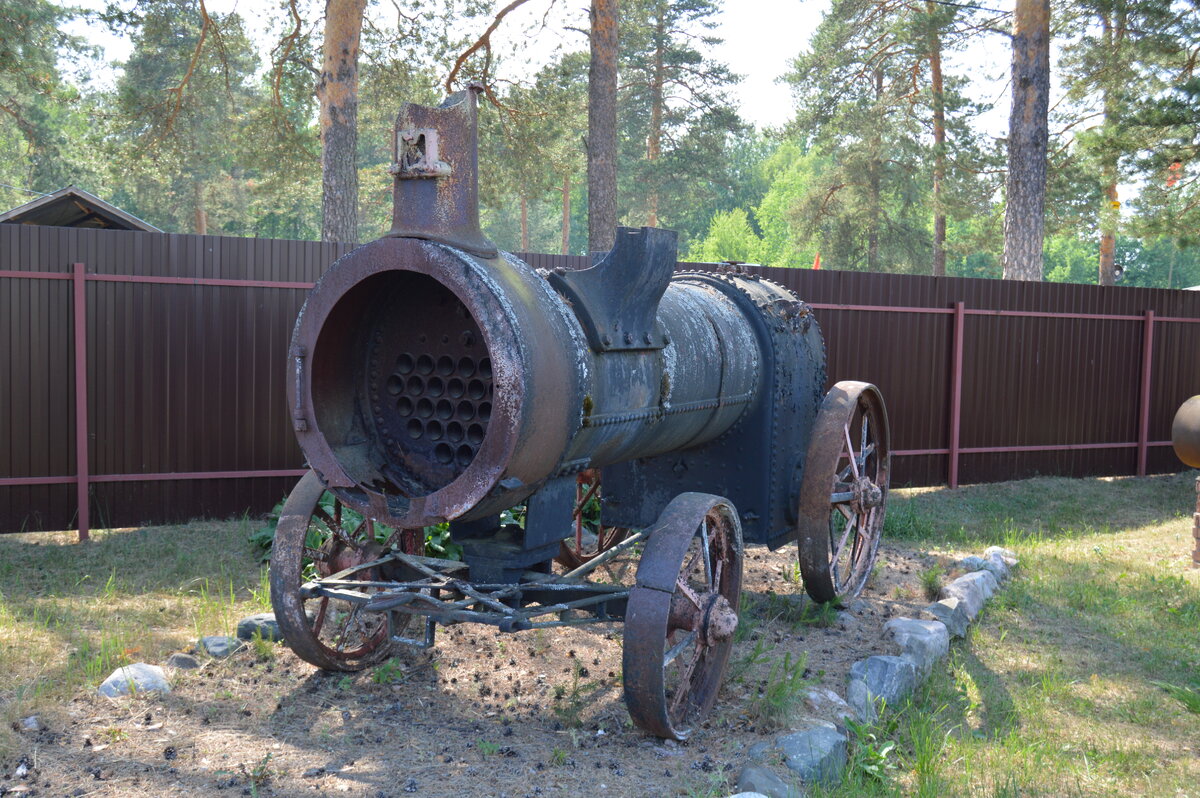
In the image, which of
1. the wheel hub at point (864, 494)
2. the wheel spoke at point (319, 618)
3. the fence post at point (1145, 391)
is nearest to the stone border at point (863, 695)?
the wheel hub at point (864, 494)

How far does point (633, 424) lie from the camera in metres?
3.95

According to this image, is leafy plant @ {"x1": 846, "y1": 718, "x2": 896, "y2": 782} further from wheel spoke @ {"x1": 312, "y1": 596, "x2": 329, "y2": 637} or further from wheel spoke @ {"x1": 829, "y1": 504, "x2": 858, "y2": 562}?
wheel spoke @ {"x1": 312, "y1": 596, "x2": 329, "y2": 637}

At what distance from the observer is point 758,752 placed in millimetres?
3635

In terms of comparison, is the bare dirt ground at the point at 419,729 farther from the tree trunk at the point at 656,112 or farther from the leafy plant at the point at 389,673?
the tree trunk at the point at 656,112

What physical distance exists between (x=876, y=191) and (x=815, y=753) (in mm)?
22429

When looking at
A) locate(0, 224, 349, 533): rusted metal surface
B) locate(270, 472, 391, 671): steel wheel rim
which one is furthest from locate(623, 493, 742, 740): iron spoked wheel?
locate(0, 224, 349, 533): rusted metal surface

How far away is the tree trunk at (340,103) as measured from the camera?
1076 cm

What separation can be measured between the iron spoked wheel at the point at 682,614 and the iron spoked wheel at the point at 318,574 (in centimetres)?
103

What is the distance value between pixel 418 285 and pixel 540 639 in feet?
6.78

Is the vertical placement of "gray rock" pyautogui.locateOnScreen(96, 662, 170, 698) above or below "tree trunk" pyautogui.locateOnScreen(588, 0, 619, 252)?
below

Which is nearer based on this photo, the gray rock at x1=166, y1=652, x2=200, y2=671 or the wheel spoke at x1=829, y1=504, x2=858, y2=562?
the gray rock at x1=166, y1=652, x2=200, y2=671

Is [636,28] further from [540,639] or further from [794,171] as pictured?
[794,171]

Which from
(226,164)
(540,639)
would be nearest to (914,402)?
(540,639)

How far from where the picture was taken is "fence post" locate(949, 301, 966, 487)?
9961 mm
